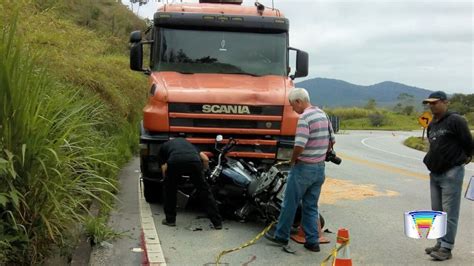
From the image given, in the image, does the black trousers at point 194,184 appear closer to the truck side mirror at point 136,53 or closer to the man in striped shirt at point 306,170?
the man in striped shirt at point 306,170

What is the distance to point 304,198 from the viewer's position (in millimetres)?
6645

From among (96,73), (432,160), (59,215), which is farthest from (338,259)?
(96,73)

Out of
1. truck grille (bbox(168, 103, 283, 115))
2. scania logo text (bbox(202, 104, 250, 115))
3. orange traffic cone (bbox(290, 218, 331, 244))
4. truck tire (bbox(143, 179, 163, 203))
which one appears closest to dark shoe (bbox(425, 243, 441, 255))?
orange traffic cone (bbox(290, 218, 331, 244))

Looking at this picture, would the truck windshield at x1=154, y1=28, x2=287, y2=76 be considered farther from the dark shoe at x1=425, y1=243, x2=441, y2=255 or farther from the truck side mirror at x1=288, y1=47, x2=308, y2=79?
the dark shoe at x1=425, y1=243, x2=441, y2=255

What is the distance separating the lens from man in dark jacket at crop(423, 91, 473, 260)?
623 centimetres

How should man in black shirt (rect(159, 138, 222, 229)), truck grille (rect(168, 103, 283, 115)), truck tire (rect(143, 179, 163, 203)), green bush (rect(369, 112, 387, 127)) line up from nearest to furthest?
man in black shirt (rect(159, 138, 222, 229)) → truck grille (rect(168, 103, 283, 115)) → truck tire (rect(143, 179, 163, 203)) → green bush (rect(369, 112, 387, 127))

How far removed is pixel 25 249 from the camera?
197 inches

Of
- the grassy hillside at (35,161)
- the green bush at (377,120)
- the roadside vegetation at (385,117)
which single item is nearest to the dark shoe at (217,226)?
the grassy hillside at (35,161)

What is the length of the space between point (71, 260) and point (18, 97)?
5.77 ft

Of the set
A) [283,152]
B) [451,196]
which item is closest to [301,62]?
[283,152]

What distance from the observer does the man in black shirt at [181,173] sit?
24.4 feet

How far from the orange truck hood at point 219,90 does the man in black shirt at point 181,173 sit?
746 mm

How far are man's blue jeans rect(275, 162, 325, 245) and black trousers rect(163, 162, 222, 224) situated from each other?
3.89 ft

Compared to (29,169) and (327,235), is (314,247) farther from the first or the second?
(29,169)
